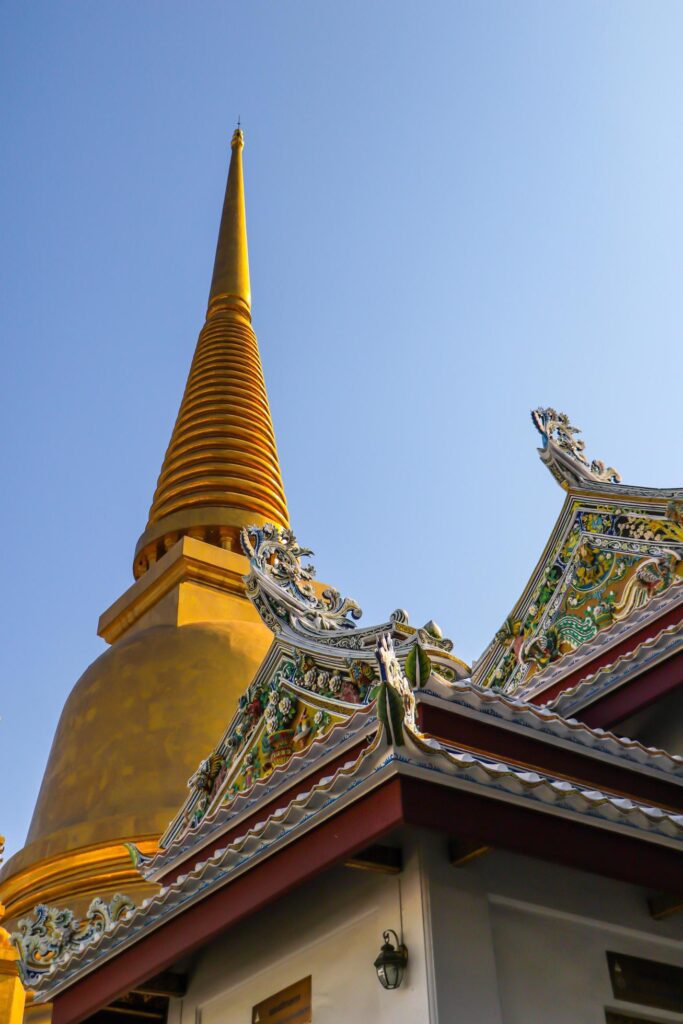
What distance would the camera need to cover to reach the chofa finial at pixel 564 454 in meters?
9.80

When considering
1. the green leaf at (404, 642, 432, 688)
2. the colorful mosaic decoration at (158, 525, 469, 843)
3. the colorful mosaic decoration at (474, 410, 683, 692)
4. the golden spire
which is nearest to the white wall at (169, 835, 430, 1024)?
the green leaf at (404, 642, 432, 688)

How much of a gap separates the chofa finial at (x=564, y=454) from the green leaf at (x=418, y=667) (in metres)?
4.00

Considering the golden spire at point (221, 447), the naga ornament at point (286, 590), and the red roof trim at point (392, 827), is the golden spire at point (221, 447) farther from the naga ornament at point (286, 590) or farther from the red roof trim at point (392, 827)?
the red roof trim at point (392, 827)

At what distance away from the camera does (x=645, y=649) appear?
303 inches

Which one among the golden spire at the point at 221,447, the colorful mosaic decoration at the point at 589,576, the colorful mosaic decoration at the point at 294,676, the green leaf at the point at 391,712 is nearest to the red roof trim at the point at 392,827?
the green leaf at the point at 391,712

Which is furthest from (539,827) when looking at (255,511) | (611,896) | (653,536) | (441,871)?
(255,511)

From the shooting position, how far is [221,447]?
68.1 ft

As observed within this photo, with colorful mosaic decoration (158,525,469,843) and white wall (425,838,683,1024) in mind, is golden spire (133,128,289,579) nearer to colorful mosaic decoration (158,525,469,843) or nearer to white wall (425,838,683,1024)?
colorful mosaic decoration (158,525,469,843)

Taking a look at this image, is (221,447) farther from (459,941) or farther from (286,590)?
(459,941)

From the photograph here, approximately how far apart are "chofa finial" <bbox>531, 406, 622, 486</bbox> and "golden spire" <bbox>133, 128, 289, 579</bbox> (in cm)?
893

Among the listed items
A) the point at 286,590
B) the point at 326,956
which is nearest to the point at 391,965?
the point at 326,956

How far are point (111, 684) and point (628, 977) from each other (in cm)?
1039

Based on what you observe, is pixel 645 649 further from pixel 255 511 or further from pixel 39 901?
pixel 255 511

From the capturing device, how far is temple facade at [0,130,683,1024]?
18.1ft
